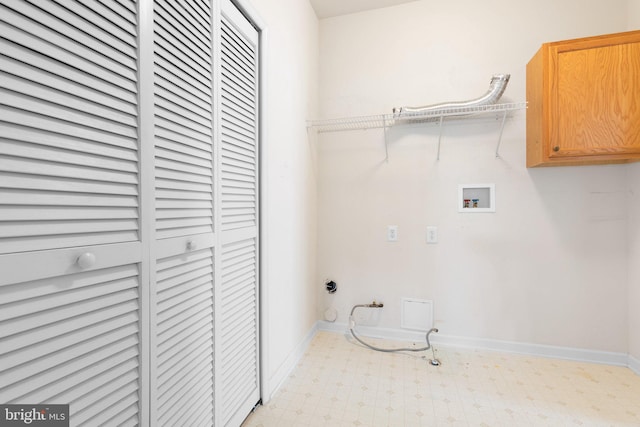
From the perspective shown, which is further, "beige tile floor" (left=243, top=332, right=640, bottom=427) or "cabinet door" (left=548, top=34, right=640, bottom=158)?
"cabinet door" (left=548, top=34, right=640, bottom=158)

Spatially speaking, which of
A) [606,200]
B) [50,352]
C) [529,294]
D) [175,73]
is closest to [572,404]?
[529,294]

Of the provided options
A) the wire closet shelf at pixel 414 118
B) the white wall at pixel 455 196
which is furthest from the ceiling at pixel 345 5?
the wire closet shelf at pixel 414 118

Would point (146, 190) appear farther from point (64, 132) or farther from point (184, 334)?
point (184, 334)

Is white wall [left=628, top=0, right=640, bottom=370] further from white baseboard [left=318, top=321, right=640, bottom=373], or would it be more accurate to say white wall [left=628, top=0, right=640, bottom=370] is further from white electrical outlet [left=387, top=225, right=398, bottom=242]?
white electrical outlet [left=387, top=225, right=398, bottom=242]

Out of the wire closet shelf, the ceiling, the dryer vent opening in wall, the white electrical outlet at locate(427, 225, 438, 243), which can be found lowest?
the dryer vent opening in wall

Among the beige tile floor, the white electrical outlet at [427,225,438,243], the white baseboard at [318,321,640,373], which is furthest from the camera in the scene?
the white electrical outlet at [427,225,438,243]

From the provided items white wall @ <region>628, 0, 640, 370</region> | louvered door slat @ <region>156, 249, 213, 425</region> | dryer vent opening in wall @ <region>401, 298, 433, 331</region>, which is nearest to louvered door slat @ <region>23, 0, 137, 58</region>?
louvered door slat @ <region>156, 249, 213, 425</region>

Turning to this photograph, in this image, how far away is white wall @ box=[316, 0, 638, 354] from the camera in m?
2.00

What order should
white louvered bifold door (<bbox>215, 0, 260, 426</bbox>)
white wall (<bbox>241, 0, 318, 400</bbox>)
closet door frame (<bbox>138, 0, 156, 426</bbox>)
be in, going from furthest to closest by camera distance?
white wall (<bbox>241, 0, 318, 400</bbox>), white louvered bifold door (<bbox>215, 0, 260, 426</bbox>), closet door frame (<bbox>138, 0, 156, 426</bbox>)

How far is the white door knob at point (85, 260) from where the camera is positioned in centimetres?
69

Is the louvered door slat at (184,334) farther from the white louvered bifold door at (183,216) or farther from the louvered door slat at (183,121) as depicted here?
the louvered door slat at (183,121)

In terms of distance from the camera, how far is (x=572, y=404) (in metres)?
1.58

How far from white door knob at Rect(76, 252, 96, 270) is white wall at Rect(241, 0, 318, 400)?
37.3 inches

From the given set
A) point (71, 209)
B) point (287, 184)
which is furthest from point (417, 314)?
point (71, 209)
